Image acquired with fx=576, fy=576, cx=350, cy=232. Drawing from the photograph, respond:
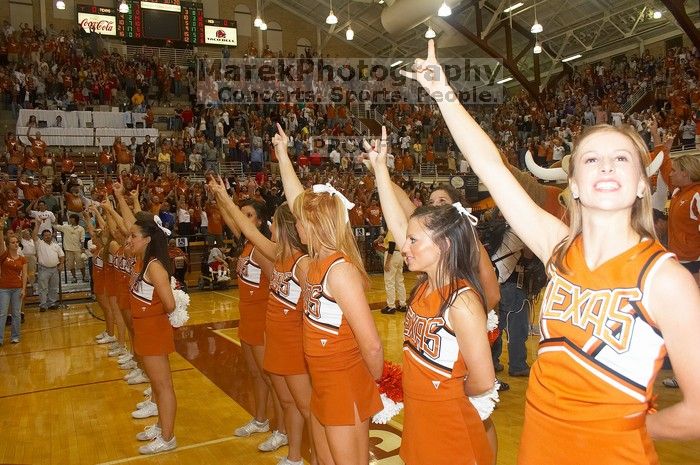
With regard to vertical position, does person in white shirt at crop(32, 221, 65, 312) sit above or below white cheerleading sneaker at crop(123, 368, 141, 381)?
above

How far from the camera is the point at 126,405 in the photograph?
4938 millimetres

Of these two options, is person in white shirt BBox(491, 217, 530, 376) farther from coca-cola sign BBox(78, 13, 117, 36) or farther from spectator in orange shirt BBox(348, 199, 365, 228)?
coca-cola sign BBox(78, 13, 117, 36)

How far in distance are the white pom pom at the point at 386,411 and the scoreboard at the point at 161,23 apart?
928 inches

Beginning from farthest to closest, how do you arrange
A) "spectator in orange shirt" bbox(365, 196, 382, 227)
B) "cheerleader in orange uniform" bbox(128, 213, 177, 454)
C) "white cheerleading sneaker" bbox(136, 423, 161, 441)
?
"spectator in orange shirt" bbox(365, 196, 382, 227)
"white cheerleading sneaker" bbox(136, 423, 161, 441)
"cheerleader in orange uniform" bbox(128, 213, 177, 454)

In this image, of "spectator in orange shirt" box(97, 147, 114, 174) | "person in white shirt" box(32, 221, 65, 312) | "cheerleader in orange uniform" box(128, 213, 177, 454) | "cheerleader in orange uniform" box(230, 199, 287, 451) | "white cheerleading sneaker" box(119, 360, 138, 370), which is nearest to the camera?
"cheerleader in orange uniform" box(128, 213, 177, 454)

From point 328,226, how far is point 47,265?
27.9ft

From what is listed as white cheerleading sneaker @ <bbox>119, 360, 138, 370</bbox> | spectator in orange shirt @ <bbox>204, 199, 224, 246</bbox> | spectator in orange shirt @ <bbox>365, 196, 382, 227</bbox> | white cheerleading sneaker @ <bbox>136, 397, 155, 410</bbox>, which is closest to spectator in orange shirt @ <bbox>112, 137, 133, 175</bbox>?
spectator in orange shirt @ <bbox>204, 199, 224, 246</bbox>

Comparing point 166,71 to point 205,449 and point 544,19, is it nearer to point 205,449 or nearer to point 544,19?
point 544,19

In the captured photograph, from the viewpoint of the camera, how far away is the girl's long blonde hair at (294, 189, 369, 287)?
2.45 m

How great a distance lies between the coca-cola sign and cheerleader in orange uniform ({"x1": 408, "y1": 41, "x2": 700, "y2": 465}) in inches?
958

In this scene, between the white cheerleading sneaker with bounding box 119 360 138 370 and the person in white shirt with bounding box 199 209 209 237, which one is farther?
the person in white shirt with bounding box 199 209 209 237

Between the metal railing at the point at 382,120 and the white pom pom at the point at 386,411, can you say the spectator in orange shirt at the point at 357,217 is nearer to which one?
the metal railing at the point at 382,120

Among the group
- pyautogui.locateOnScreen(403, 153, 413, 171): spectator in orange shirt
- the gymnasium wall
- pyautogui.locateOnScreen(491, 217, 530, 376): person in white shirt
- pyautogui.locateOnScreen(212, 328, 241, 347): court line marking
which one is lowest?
pyautogui.locateOnScreen(212, 328, 241, 347): court line marking

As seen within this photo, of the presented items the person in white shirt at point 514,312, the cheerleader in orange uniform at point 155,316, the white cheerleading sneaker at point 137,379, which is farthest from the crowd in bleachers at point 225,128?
the cheerleader in orange uniform at point 155,316
